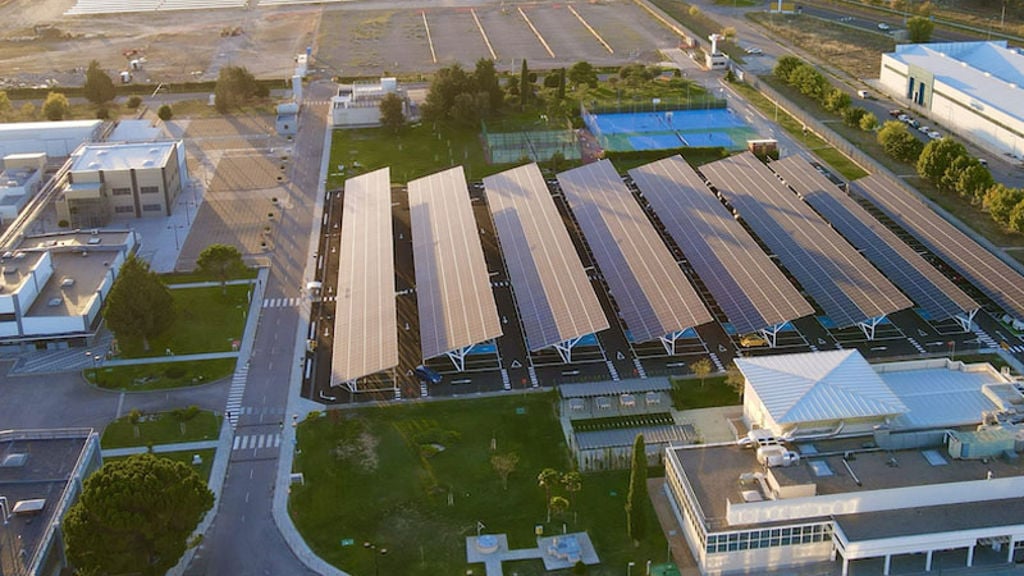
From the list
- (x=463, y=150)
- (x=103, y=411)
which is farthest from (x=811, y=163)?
(x=103, y=411)

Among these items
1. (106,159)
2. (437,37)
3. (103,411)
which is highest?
(437,37)

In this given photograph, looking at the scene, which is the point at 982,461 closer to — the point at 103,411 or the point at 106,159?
the point at 103,411

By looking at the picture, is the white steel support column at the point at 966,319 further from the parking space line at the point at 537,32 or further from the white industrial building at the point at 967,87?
the parking space line at the point at 537,32

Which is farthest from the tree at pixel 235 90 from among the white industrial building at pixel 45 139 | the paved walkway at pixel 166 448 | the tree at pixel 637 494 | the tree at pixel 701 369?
the tree at pixel 637 494

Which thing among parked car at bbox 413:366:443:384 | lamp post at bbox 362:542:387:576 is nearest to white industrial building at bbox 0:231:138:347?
parked car at bbox 413:366:443:384

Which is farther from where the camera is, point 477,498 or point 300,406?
point 300,406

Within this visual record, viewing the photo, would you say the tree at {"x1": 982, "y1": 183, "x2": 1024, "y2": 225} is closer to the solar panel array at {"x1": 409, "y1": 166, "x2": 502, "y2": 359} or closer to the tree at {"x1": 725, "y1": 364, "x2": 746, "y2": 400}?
the tree at {"x1": 725, "y1": 364, "x2": 746, "y2": 400}

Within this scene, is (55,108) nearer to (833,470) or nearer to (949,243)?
(949,243)
